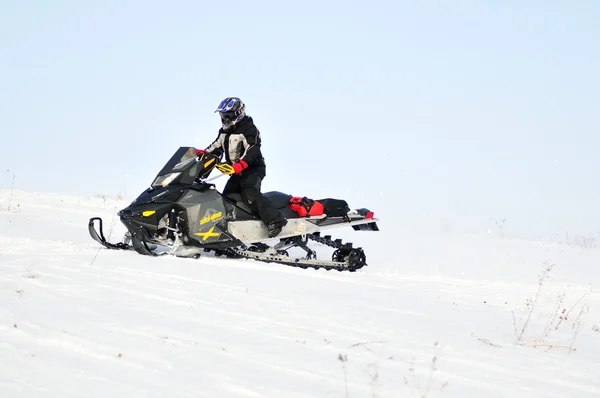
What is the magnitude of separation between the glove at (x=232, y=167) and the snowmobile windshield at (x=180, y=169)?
288 millimetres

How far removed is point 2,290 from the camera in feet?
16.4

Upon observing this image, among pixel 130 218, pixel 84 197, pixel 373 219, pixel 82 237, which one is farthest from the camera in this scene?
pixel 84 197

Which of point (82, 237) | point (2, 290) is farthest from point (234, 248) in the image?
point (2, 290)

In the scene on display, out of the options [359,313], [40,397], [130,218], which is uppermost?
[130,218]

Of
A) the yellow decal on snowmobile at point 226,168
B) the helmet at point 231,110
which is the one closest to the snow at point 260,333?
the yellow decal on snowmobile at point 226,168

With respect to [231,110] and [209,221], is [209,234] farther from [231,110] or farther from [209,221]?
[231,110]

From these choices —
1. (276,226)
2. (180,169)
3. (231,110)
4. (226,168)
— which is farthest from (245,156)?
(276,226)

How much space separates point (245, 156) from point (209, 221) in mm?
1084

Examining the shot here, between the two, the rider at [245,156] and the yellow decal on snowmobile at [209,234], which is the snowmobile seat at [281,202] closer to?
the rider at [245,156]

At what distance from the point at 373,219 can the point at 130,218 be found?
3995mm

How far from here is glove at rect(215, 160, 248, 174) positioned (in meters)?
9.18

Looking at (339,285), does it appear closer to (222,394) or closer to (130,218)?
(130,218)

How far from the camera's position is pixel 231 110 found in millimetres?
9461

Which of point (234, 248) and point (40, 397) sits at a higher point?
point (234, 248)
